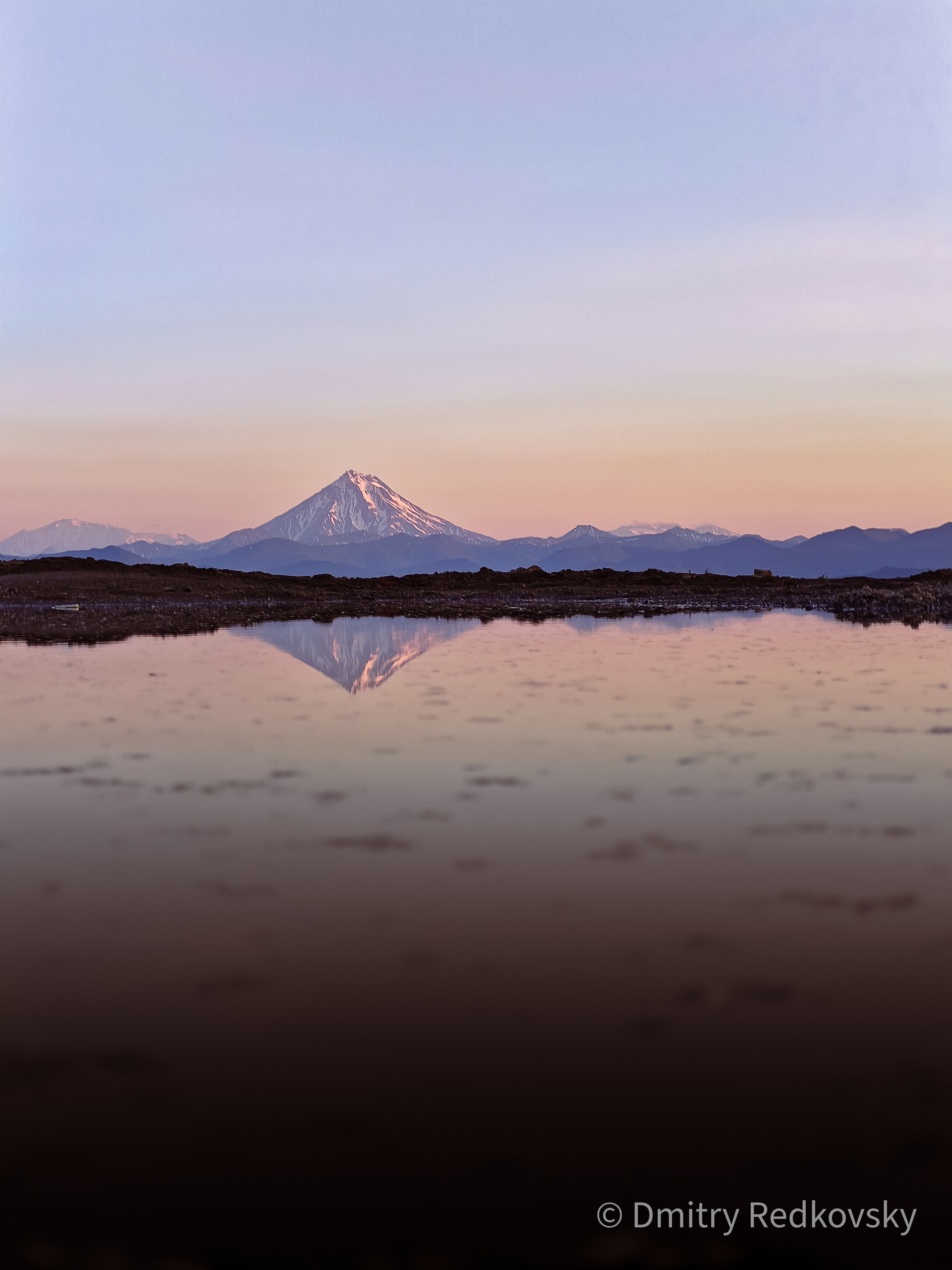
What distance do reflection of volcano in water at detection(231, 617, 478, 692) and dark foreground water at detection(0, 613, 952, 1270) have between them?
11.0 m

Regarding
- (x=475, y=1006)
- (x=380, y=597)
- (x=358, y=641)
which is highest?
(x=380, y=597)

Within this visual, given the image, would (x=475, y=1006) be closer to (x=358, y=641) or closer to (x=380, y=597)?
(x=358, y=641)

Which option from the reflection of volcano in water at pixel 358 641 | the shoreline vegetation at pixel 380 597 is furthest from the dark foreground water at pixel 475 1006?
the shoreline vegetation at pixel 380 597

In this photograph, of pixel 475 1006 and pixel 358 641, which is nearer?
pixel 475 1006

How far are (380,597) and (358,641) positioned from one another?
38.8 metres

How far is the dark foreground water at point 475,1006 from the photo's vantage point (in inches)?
193

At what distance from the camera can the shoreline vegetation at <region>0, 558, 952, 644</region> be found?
4859 centimetres

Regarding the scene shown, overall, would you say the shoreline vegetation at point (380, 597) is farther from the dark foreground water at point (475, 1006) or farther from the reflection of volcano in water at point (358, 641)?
the dark foreground water at point (475, 1006)

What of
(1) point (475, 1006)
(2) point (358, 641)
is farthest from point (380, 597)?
(1) point (475, 1006)

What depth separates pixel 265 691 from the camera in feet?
74.8

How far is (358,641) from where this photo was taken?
120 feet

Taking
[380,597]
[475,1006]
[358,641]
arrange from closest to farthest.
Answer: [475,1006] → [358,641] → [380,597]

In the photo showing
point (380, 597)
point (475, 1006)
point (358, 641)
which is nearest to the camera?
point (475, 1006)

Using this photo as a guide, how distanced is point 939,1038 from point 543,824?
5.67 metres
